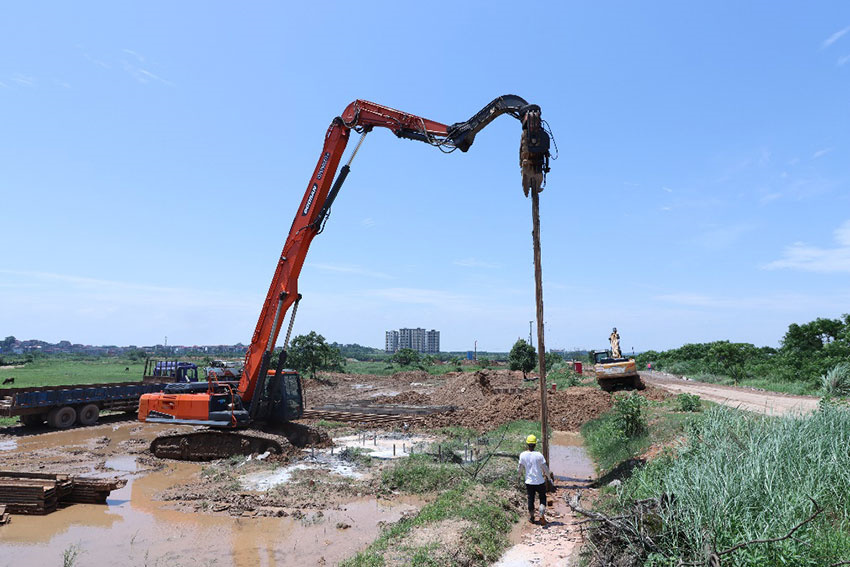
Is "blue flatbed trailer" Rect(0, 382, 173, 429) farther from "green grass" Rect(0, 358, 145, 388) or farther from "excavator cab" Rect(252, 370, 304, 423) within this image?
"green grass" Rect(0, 358, 145, 388)

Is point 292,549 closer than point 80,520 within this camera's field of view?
Yes

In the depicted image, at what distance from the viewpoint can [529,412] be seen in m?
20.8

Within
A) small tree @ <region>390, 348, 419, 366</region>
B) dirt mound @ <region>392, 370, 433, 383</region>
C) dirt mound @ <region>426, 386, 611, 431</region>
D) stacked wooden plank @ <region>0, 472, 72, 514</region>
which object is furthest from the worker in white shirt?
small tree @ <region>390, 348, 419, 366</region>

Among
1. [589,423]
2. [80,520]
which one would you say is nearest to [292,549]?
[80,520]

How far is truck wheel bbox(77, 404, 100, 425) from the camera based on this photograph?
19.6 m

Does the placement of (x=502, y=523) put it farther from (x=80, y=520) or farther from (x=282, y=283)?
(x=282, y=283)

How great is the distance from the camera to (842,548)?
15.2ft

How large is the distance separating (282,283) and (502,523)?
9176 millimetres

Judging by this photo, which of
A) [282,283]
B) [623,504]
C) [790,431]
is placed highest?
[282,283]

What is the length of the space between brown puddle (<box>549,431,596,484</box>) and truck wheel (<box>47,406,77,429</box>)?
58.9ft

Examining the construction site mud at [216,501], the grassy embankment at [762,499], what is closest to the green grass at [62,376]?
the construction site mud at [216,501]

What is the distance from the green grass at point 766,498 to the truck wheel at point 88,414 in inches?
813

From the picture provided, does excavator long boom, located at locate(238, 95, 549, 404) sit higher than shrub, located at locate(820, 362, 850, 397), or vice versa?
excavator long boom, located at locate(238, 95, 549, 404)

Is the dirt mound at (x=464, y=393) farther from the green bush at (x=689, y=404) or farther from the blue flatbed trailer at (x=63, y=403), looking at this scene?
the blue flatbed trailer at (x=63, y=403)
